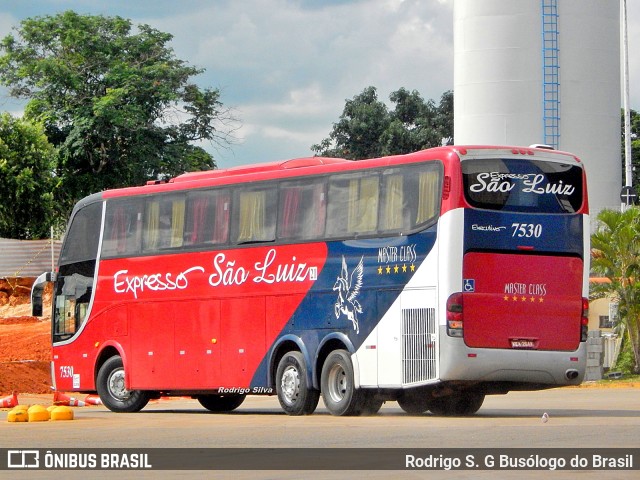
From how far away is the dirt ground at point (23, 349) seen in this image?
37219mm

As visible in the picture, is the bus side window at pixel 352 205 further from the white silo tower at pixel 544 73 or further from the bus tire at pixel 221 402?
the white silo tower at pixel 544 73

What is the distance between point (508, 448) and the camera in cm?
1563

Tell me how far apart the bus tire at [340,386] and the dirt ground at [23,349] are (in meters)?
13.1

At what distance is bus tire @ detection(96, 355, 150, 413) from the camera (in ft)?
93.8

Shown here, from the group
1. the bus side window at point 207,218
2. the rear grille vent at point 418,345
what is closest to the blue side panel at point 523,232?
the rear grille vent at point 418,345

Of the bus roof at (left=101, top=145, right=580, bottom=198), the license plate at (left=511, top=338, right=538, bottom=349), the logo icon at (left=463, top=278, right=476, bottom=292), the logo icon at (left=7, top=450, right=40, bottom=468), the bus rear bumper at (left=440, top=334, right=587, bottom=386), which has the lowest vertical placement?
the logo icon at (left=7, top=450, right=40, bottom=468)

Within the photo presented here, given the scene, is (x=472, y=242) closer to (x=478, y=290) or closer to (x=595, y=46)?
(x=478, y=290)

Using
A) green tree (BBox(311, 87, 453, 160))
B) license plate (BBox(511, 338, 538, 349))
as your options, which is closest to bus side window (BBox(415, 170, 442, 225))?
license plate (BBox(511, 338, 538, 349))

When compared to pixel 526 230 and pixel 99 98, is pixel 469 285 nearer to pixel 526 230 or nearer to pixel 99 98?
pixel 526 230

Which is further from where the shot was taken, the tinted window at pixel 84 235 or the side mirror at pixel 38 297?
the side mirror at pixel 38 297

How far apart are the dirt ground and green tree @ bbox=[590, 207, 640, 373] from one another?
15.5 m

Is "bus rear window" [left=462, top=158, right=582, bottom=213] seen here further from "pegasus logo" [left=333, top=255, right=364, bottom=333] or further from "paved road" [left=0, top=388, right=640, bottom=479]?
"paved road" [left=0, top=388, right=640, bottom=479]

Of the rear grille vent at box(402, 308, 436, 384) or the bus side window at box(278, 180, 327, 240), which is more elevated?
the bus side window at box(278, 180, 327, 240)
